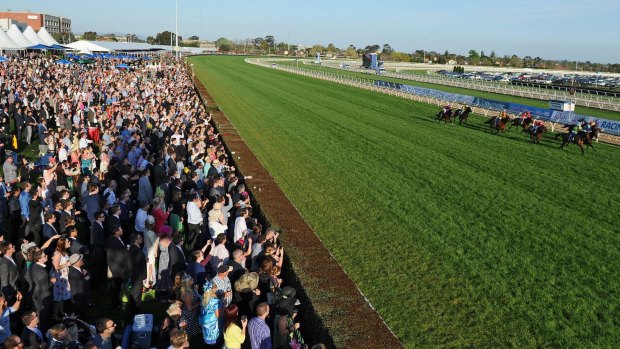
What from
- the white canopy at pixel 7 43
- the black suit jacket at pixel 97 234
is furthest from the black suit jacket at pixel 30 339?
the white canopy at pixel 7 43

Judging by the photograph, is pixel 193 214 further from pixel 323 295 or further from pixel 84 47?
pixel 84 47

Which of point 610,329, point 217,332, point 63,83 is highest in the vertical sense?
point 63,83

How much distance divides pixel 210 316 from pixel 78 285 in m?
1.85

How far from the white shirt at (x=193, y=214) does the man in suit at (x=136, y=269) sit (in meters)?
1.42

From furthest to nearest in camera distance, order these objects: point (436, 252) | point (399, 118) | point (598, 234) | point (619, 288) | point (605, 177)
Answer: point (399, 118), point (605, 177), point (598, 234), point (436, 252), point (619, 288)

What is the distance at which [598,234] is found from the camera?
931cm

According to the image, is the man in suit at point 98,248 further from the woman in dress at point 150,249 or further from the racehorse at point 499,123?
the racehorse at point 499,123

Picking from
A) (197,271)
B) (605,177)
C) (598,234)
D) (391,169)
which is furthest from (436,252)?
(605,177)

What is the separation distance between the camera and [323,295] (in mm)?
5977

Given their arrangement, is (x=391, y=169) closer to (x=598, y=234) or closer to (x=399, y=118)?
(x=598, y=234)

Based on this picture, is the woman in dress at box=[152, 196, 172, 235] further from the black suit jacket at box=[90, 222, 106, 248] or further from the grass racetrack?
the grass racetrack

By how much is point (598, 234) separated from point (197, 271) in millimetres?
7411

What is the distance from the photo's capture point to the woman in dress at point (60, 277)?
18.6 ft

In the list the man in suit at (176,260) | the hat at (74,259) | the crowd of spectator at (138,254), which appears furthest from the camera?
the man in suit at (176,260)
